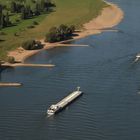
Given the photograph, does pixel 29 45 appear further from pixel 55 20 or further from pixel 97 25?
pixel 97 25

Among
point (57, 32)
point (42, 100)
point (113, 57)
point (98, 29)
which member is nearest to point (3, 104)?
point (42, 100)

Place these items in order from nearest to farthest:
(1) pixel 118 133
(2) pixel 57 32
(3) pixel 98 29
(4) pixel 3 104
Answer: (1) pixel 118 133, (4) pixel 3 104, (2) pixel 57 32, (3) pixel 98 29

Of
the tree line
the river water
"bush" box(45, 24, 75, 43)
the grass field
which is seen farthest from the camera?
the tree line

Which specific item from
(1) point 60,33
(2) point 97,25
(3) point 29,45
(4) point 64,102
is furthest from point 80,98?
(2) point 97,25

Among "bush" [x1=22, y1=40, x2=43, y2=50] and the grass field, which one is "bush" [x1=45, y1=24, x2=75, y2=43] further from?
"bush" [x1=22, y1=40, x2=43, y2=50]

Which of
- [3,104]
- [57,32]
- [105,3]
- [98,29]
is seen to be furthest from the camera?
[105,3]

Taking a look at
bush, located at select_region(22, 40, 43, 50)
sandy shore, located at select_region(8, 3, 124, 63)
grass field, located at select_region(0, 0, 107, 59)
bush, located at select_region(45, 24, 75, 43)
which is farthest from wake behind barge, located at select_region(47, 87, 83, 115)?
bush, located at select_region(45, 24, 75, 43)

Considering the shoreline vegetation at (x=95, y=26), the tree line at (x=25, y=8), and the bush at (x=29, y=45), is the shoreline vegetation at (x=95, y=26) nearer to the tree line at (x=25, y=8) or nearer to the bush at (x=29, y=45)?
the bush at (x=29, y=45)

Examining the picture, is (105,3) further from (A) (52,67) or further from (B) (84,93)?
(B) (84,93)
